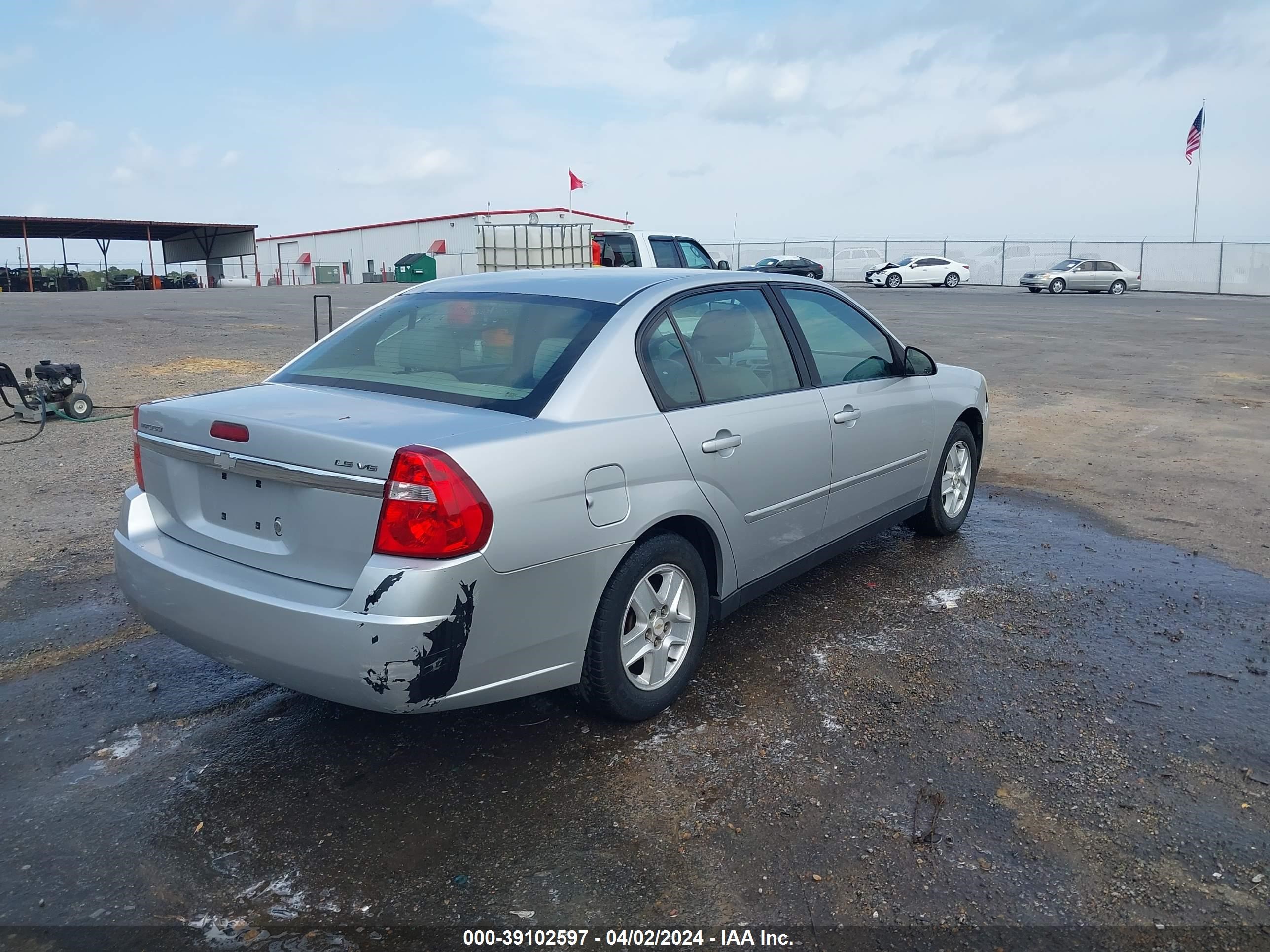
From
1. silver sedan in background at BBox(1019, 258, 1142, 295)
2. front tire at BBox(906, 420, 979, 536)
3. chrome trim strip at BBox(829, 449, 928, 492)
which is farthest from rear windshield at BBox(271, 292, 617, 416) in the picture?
silver sedan in background at BBox(1019, 258, 1142, 295)

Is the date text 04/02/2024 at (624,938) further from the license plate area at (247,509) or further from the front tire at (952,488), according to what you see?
the front tire at (952,488)

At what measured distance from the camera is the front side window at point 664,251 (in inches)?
715

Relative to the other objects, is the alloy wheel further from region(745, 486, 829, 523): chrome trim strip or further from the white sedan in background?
Result: the white sedan in background

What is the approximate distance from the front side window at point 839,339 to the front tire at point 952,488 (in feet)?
2.84

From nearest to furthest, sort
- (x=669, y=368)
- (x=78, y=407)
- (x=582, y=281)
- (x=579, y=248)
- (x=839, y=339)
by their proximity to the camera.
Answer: (x=669, y=368) < (x=582, y=281) < (x=839, y=339) < (x=78, y=407) < (x=579, y=248)

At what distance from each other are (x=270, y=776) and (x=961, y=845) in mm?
2225

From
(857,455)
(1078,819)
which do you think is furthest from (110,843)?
(857,455)

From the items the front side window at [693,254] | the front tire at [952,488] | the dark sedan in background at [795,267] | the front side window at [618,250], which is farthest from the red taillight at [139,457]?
the dark sedan in background at [795,267]

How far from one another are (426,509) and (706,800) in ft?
4.24

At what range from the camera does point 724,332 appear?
14.2ft

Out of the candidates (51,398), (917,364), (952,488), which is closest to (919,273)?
(51,398)

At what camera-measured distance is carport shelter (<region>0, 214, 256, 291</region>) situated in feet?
185

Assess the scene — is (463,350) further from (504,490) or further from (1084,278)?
(1084,278)

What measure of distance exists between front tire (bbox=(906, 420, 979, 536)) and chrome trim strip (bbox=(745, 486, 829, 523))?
1.48m
